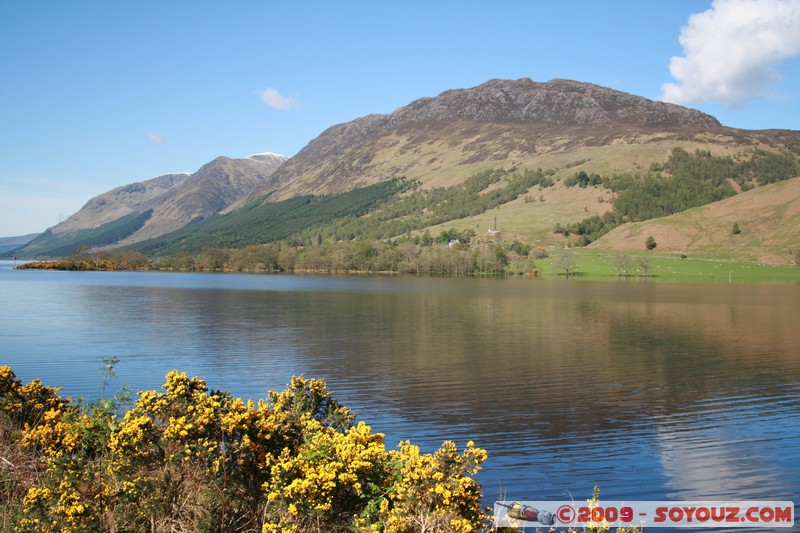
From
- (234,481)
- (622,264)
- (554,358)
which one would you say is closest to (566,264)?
(622,264)

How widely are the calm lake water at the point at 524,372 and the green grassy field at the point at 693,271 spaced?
316 ft

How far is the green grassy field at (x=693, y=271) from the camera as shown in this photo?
166m

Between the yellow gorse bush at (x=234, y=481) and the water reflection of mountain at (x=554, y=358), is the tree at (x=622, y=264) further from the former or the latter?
the yellow gorse bush at (x=234, y=481)

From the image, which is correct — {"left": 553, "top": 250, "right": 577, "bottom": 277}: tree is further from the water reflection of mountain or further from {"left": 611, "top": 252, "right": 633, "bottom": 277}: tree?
the water reflection of mountain

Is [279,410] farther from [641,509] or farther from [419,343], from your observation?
[419,343]

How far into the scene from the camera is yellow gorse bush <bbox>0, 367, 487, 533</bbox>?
34.0ft

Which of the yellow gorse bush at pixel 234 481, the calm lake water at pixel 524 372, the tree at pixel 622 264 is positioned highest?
the tree at pixel 622 264

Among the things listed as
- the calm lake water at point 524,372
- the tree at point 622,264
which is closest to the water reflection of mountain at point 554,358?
the calm lake water at point 524,372

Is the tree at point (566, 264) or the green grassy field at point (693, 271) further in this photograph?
the tree at point (566, 264)

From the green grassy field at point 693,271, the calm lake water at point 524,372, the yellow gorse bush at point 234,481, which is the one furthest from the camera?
the green grassy field at point 693,271

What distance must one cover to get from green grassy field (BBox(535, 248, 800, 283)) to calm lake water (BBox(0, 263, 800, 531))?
96.3 metres

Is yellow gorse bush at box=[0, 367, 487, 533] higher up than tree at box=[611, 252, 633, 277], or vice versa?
tree at box=[611, 252, 633, 277]

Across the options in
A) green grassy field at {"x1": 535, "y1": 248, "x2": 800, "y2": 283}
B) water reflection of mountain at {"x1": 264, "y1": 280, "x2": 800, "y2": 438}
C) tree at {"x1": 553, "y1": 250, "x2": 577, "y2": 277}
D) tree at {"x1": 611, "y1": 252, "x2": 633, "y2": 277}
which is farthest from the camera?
tree at {"x1": 553, "y1": 250, "x2": 577, "y2": 277}

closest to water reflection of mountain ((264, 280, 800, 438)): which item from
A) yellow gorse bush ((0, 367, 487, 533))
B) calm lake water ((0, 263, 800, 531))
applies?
calm lake water ((0, 263, 800, 531))
